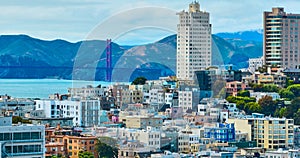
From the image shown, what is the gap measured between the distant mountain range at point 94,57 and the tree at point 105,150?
13.4m

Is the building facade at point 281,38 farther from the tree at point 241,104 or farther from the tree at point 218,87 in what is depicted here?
the tree at point 241,104

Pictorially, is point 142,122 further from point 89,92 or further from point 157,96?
point 157,96

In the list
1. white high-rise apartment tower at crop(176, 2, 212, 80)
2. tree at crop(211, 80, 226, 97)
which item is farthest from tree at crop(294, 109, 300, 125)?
white high-rise apartment tower at crop(176, 2, 212, 80)

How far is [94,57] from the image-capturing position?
42094 millimetres

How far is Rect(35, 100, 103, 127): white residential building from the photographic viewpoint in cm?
2867

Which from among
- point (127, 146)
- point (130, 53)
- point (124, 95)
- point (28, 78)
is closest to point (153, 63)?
point (130, 53)

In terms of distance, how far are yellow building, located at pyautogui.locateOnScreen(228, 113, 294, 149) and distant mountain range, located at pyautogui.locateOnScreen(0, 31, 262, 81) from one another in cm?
929

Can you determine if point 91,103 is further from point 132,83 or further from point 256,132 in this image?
point 132,83

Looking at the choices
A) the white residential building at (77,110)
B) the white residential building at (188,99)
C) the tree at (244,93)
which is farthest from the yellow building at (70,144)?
the tree at (244,93)

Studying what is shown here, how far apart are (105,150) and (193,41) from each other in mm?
18715

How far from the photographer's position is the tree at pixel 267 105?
1252 inches

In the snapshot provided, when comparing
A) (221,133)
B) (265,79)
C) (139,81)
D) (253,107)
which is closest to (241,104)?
(253,107)

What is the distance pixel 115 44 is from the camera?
38594 millimetres

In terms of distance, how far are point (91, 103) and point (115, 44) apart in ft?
31.6
